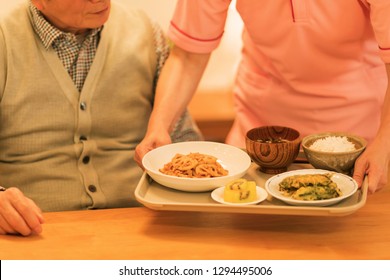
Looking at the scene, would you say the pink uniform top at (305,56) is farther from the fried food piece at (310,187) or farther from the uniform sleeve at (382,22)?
the fried food piece at (310,187)

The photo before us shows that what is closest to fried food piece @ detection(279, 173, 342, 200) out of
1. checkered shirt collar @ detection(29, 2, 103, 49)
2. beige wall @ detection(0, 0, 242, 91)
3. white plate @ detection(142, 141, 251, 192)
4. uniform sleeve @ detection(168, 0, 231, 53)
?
white plate @ detection(142, 141, 251, 192)

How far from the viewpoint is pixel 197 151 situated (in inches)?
72.7

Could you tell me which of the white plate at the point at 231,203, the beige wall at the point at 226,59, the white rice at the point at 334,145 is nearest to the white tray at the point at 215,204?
the white plate at the point at 231,203

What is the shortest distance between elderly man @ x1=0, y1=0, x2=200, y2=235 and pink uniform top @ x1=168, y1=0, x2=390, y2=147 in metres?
0.25

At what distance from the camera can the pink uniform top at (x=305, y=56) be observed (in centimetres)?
184

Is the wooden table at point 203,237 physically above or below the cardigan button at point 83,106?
below

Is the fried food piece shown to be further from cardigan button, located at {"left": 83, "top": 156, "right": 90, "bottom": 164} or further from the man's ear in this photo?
the man's ear

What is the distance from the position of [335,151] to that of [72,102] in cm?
89

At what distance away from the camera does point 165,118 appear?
6.53 ft

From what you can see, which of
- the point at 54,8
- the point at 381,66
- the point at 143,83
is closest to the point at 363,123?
the point at 381,66

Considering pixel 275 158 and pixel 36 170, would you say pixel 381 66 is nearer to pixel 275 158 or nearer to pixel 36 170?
pixel 275 158

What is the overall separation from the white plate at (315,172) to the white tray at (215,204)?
0.05ft

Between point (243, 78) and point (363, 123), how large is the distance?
44cm

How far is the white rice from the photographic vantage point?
1666 millimetres
